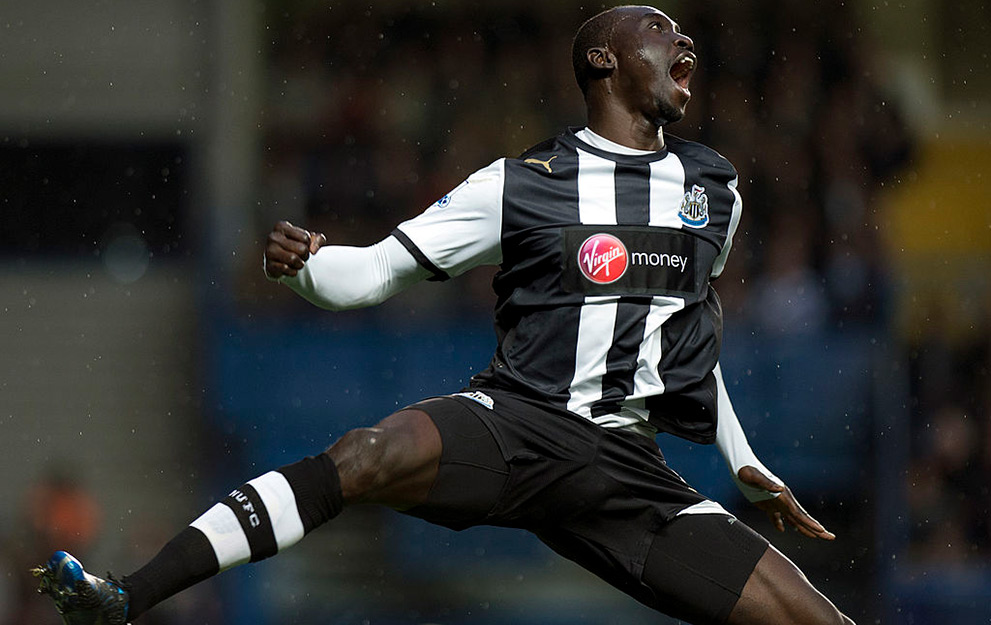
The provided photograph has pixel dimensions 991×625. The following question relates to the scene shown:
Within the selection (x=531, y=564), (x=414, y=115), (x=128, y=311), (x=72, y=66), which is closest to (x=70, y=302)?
(x=128, y=311)

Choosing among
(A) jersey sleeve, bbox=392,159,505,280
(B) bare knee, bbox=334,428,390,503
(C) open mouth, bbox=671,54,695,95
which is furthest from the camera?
(C) open mouth, bbox=671,54,695,95

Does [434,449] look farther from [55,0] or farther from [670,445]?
[55,0]

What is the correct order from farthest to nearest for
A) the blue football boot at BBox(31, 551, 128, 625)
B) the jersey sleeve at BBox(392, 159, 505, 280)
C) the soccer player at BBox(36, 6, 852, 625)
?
the jersey sleeve at BBox(392, 159, 505, 280)
the soccer player at BBox(36, 6, 852, 625)
the blue football boot at BBox(31, 551, 128, 625)

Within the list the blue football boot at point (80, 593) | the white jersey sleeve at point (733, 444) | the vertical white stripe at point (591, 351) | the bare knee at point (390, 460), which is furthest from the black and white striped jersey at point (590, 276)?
the blue football boot at point (80, 593)

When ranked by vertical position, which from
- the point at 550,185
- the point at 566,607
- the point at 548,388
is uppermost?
the point at 550,185

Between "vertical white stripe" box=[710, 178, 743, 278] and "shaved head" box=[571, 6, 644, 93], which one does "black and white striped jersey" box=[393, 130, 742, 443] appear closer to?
"vertical white stripe" box=[710, 178, 743, 278]

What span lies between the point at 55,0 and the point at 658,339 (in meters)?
9.16

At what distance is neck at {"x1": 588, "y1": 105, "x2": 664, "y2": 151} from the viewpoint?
4312 millimetres

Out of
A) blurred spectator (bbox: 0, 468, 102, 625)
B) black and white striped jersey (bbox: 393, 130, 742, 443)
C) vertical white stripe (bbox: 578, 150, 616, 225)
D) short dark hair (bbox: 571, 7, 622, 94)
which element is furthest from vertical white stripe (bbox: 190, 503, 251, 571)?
blurred spectator (bbox: 0, 468, 102, 625)

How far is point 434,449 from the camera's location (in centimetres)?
373

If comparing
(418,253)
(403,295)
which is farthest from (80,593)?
(403,295)

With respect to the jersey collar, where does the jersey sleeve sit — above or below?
below

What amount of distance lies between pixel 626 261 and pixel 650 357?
0.26m

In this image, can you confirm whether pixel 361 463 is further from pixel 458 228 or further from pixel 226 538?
pixel 458 228
